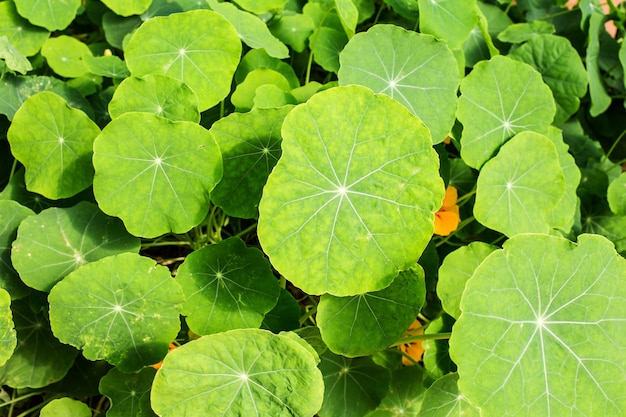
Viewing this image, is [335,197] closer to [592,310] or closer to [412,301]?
[412,301]

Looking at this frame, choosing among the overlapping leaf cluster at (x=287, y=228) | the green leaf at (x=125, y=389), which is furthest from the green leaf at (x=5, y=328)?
the green leaf at (x=125, y=389)

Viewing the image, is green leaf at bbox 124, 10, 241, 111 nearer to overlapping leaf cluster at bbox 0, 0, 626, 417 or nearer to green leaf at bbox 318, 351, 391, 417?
overlapping leaf cluster at bbox 0, 0, 626, 417

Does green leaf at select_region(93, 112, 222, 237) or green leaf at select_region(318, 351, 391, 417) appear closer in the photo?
green leaf at select_region(93, 112, 222, 237)

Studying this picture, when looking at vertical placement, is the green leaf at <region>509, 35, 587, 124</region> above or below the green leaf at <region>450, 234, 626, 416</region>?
above

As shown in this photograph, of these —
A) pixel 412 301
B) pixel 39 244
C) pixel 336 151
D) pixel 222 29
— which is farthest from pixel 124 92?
pixel 412 301

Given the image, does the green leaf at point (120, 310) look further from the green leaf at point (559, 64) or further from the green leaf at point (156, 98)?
the green leaf at point (559, 64)

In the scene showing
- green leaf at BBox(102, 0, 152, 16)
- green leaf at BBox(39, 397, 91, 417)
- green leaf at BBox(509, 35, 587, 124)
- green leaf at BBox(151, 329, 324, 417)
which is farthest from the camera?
green leaf at BBox(509, 35, 587, 124)

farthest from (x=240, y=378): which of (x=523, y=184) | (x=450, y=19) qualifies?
(x=450, y=19)

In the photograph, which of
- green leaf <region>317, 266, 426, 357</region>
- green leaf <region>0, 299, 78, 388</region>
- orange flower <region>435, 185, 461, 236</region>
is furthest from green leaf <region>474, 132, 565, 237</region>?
green leaf <region>0, 299, 78, 388</region>
